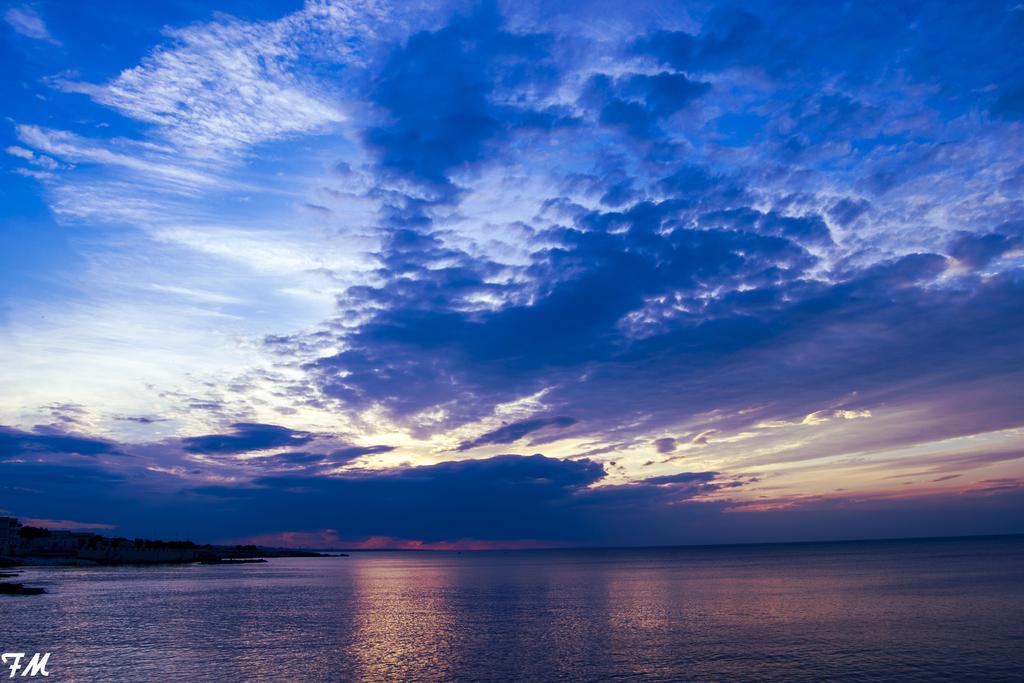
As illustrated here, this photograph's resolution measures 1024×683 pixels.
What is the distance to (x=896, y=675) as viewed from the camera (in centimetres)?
4400

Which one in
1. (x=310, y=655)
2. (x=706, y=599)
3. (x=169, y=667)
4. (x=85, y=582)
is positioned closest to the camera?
(x=169, y=667)

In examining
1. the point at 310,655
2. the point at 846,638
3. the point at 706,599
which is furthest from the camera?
the point at 706,599

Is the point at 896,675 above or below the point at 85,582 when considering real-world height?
below

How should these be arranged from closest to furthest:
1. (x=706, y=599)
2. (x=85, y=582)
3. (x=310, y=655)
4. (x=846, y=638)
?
(x=310, y=655)
(x=846, y=638)
(x=706, y=599)
(x=85, y=582)

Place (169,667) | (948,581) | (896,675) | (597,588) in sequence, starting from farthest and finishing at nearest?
(597,588)
(948,581)
(169,667)
(896,675)

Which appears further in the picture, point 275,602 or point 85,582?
point 85,582

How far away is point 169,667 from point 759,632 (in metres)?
47.6

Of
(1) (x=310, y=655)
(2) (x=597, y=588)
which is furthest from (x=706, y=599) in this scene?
(1) (x=310, y=655)

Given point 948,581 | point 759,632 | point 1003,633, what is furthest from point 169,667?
point 948,581

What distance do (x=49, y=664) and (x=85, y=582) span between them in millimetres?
99441

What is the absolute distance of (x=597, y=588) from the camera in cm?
12081

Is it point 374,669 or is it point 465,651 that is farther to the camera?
point 465,651

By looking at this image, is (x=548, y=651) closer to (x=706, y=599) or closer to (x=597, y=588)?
(x=706, y=599)

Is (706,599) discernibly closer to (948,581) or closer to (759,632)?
(759,632)
